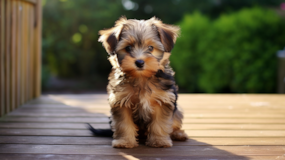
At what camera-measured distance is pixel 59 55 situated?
555 inches

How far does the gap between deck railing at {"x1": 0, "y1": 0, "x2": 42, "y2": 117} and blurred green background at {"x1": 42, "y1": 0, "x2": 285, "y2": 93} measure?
5.62m

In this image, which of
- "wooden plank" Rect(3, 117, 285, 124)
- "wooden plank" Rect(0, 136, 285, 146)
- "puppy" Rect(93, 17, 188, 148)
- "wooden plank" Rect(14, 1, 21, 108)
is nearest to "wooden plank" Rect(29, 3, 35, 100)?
"wooden plank" Rect(14, 1, 21, 108)

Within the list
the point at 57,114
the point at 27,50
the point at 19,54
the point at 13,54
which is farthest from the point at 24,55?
the point at 57,114

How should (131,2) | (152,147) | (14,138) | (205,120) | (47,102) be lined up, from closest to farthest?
1. (152,147)
2. (14,138)
3. (205,120)
4. (47,102)
5. (131,2)

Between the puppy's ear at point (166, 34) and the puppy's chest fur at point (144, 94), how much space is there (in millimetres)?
287

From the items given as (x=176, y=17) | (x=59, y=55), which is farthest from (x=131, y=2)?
(x=59, y=55)

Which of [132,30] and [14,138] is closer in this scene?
[132,30]

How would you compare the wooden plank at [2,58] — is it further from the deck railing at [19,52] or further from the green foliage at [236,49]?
the green foliage at [236,49]

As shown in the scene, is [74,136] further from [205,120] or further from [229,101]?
[229,101]

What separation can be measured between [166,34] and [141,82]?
561 mm

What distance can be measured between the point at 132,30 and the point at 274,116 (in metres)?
3.04

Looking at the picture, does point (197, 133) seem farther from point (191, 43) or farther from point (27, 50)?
point (191, 43)

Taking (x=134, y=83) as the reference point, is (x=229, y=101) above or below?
below

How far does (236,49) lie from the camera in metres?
9.23
